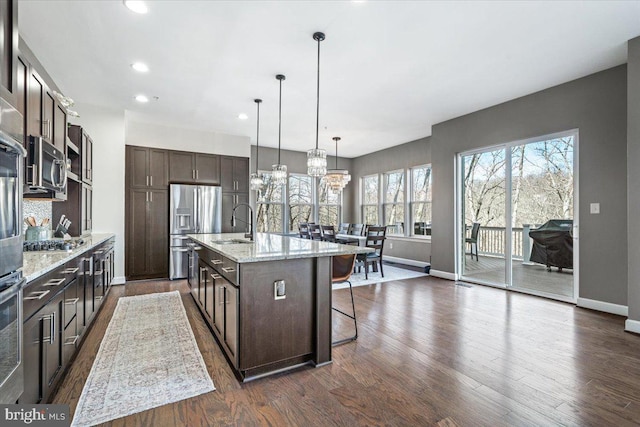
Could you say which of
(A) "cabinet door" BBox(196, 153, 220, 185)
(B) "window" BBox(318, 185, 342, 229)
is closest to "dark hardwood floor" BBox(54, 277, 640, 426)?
(A) "cabinet door" BBox(196, 153, 220, 185)

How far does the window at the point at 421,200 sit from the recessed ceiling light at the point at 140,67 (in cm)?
559

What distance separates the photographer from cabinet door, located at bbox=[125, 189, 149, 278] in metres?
5.24

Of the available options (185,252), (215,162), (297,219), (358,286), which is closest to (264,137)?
(215,162)

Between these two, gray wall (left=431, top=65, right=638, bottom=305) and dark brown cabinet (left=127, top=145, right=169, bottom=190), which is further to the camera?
dark brown cabinet (left=127, top=145, right=169, bottom=190)

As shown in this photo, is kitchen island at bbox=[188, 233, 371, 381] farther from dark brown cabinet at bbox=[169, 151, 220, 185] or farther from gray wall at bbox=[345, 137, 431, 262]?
gray wall at bbox=[345, 137, 431, 262]

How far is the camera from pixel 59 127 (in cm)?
301

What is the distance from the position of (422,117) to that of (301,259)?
416cm

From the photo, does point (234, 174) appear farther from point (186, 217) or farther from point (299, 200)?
point (299, 200)

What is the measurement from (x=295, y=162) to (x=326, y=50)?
15.8ft

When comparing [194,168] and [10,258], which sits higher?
[194,168]

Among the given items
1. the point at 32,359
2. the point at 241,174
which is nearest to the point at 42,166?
the point at 32,359

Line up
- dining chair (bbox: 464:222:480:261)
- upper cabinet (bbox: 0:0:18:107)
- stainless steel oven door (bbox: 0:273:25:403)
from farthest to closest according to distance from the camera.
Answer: dining chair (bbox: 464:222:480:261)
upper cabinet (bbox: 0:0:18:107)
stainless steel oven door (bbox: 0:273:25:403)

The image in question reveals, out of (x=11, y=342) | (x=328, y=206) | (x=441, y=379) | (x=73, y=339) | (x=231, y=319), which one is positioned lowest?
(x=441, y=379)

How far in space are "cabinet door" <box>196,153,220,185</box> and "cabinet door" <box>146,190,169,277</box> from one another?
2.29 ft
